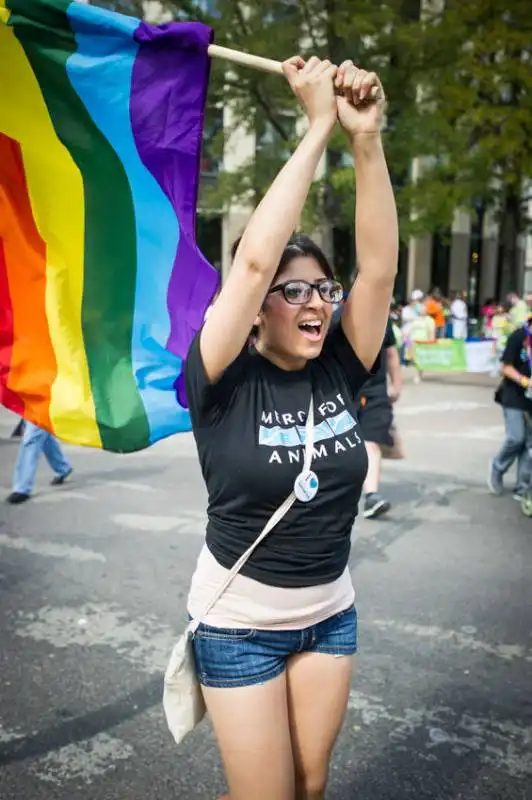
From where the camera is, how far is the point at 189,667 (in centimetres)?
230

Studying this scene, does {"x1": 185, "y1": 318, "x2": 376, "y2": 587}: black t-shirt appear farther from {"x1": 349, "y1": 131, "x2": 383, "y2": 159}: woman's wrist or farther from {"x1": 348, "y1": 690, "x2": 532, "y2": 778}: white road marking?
{"x1": 348, "y1": 690, "x2": 532, "y2": 778}: white road marking

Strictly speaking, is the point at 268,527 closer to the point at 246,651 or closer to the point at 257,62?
the point at 246,651

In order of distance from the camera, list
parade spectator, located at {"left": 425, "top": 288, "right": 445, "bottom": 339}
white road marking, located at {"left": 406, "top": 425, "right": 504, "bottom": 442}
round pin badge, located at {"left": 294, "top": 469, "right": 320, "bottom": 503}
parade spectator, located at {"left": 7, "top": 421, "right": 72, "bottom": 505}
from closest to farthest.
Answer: round pin badge, located at {"left": 294, "top": 469, "right": 320, "bottom": 503}, parade spectator, located at {"left": 7, "top": 421, "right": 72, "bottom": 505}, white road marking, located at {"left": 406, "top": 425, "right": 504, "bottom": 442}, parade spectator, located at {"left": 425, "top": 288, "right": 445, "bottom": 339}

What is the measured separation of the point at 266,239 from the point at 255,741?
1305 mm

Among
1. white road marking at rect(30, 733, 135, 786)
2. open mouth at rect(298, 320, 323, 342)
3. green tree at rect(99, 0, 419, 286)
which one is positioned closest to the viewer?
open mouth at rect(298, 320, 323, 342)

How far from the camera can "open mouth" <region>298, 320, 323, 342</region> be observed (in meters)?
2.29

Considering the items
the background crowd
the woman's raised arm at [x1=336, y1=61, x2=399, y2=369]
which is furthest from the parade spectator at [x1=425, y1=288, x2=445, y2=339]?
the woman's raised arm at [x1=336, y1=61, x2=399, y2=369]

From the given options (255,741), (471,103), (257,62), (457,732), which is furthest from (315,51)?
(255,741)

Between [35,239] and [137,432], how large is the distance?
0.88 metres

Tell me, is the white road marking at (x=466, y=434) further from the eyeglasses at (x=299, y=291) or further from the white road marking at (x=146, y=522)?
the eyeglasses at (x=299, y=291)

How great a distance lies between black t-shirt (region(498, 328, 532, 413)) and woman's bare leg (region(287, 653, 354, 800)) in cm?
590

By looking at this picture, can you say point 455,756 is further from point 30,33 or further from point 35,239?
point 30,33

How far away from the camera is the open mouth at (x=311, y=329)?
229 cm

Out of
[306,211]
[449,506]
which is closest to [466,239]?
[306,211]
